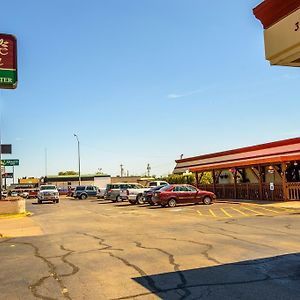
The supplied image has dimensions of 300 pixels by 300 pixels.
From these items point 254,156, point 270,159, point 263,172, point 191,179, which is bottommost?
point 191,179

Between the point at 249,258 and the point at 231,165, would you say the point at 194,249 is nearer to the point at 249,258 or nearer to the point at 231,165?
the point at 249,258

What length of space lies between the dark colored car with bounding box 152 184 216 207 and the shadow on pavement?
19.8 meters

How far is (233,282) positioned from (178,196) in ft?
71.7

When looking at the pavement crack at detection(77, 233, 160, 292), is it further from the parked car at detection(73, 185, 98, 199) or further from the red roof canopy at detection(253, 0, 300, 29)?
the parked car at detection(73, 185, 98, 199)

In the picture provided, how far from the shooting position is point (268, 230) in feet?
46.9

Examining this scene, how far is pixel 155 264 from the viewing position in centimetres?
889

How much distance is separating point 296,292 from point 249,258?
2.84 meters

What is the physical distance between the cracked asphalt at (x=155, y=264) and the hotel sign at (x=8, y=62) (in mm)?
10942

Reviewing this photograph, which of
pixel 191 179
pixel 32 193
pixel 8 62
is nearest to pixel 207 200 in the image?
pixel 8 62

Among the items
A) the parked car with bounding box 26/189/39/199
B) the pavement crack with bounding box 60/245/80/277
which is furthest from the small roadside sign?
the parked car with bounding box 26/189/39/199

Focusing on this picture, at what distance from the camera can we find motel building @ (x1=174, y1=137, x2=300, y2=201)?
28141 millimetres

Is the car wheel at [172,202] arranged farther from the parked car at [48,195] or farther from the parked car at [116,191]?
the parked car at [48,195]

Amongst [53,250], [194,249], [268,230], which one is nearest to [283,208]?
[268,230]

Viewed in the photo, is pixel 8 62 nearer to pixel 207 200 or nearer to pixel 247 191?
pixel 207 200
